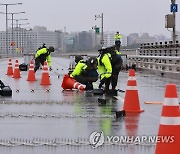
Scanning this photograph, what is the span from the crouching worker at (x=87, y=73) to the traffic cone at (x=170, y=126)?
10.3 m

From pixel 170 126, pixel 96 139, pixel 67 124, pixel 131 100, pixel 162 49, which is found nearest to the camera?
pixel 170 126

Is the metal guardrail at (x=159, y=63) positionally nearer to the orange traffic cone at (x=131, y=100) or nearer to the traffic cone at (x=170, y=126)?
the orange traffic cone at (x=131, y=100)

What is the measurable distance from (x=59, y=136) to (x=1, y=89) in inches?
302

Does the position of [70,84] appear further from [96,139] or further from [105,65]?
[96,139]

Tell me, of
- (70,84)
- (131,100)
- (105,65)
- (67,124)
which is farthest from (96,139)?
(70,84)

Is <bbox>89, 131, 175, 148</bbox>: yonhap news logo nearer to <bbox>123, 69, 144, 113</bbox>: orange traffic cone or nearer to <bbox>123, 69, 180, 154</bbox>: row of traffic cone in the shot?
<bbox>123, 69, 180, 154</bbox>: row of traffic cone

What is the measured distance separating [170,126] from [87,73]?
35.6 ft

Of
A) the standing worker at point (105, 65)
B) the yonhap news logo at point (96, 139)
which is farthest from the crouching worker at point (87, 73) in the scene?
the yonhap news logo at point (96, 139)

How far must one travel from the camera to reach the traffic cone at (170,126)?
6301mm

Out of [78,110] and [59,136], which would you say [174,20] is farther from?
[59,136]

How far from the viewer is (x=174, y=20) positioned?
3366 cm

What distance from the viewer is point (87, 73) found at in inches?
681

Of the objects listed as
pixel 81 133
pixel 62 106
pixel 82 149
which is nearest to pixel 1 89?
pixel 62 106

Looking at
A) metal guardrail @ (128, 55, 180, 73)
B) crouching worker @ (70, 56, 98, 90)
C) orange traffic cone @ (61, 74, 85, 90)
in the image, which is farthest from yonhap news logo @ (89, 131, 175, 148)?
metal guardrail @ (128, 55, 180, 73)
